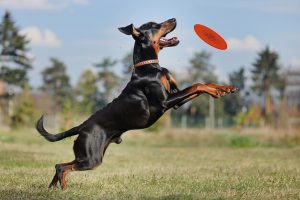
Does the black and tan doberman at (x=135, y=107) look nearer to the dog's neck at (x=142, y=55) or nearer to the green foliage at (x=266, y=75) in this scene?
the dog's neck at (x=142, y=55)

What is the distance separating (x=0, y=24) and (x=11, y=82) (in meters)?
4.55

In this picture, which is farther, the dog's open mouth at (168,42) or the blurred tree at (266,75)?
the blurred tree at (266,75)

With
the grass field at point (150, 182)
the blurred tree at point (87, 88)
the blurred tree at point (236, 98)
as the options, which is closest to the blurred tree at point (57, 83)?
the blurred tree at point (87, 88)

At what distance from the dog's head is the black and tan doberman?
36 millimetres

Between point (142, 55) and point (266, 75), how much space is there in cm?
5331

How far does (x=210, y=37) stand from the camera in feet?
29.9

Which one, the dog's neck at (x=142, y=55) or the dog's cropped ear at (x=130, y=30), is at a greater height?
the dog's cropped ear at (x=130, y=30)

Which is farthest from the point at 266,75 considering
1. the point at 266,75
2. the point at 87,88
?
the point at 87,88

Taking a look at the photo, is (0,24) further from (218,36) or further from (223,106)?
(218,36)

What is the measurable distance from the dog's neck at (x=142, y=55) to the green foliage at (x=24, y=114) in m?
30.4

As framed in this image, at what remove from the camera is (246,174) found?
35.2 feet

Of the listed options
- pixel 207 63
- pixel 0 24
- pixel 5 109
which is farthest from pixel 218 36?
pixel 207 63

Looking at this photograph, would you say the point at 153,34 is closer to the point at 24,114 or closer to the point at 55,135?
the point at 55,135

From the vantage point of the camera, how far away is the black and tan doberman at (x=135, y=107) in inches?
311
